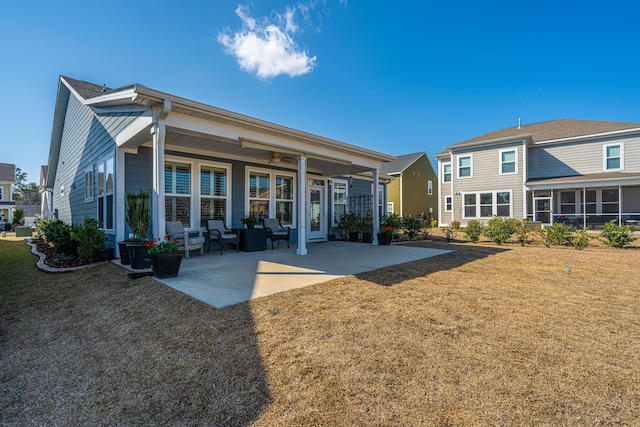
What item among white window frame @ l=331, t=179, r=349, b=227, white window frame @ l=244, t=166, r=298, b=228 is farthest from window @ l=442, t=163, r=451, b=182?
white window frame @ l=244, t=166, r=298, b=228

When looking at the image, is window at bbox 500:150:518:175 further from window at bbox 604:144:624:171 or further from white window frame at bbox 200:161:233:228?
white window frame at bbox 200:161:233:228

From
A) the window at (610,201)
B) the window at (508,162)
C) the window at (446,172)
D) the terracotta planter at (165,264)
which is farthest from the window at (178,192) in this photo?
the window at (610,201)

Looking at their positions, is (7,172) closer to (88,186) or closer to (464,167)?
(88,186)

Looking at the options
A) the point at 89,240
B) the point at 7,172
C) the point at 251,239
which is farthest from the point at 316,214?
the point at 7,172

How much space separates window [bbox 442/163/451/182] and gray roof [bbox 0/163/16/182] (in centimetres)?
3381

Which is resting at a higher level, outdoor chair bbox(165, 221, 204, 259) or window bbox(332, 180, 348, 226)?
window bbox(332, 180, 348, 226)

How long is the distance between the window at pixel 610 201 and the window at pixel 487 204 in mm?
4344

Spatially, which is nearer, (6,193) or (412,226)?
(412,226)

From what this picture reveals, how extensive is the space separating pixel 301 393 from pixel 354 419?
0.40 meters

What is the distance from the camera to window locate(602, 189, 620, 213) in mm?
14301

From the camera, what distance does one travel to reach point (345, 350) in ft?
7.94

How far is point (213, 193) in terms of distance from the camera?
790cm

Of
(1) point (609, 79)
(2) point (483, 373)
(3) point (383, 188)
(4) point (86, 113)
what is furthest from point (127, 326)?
(1) point (609, 79)

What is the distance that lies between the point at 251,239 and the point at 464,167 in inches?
539
